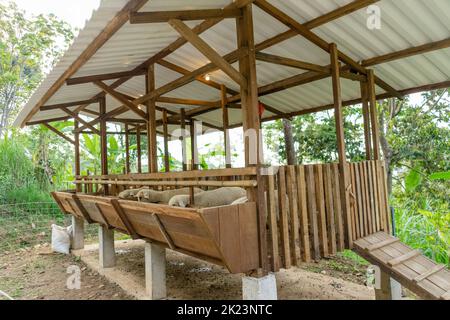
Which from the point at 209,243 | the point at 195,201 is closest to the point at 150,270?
the point at 195,201

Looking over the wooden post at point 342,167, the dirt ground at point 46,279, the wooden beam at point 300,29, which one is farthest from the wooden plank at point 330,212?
the dirt ground at point 46,279

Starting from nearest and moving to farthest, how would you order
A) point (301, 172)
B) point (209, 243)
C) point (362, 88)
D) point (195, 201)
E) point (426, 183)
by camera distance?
point (209, 243)
point (301, 172)
point (195, 201)
point (362, 88)
point (426, 183)

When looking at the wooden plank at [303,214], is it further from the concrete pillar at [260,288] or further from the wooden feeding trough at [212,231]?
the wooden feeding trough at [212,231]

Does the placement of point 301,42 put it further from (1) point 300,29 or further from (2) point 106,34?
(2) point 106,34

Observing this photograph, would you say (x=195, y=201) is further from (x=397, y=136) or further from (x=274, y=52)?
(x=397, y=136)

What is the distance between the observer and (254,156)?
107 inches

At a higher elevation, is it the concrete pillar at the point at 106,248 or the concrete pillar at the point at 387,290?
the concrete pillar at the point at 106,248

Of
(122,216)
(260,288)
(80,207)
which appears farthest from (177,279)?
(260,288)

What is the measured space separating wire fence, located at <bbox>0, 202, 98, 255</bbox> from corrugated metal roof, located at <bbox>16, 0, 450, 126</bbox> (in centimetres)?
365

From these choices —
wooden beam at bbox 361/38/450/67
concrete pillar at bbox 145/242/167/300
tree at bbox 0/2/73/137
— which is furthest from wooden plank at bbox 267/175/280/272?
tree at bbox 0/2/73/137

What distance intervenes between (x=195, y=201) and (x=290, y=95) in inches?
136

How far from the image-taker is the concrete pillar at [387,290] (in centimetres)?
395

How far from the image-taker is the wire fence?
749cm

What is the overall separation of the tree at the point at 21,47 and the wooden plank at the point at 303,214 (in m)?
11.5
